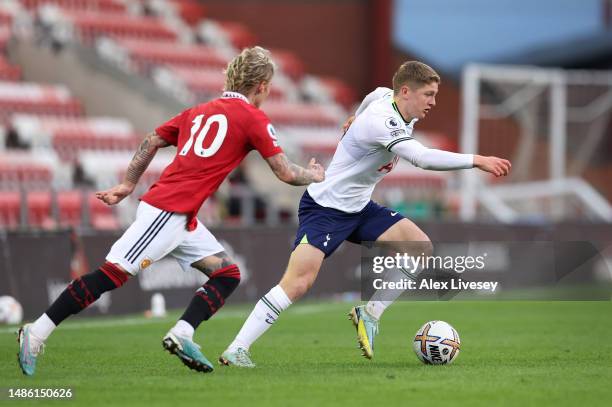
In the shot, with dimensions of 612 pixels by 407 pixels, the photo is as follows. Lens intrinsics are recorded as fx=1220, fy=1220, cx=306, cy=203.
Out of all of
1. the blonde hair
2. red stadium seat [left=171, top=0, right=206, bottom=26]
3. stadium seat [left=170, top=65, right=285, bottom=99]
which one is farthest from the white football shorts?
red stadium seat [left=171, top=0, right=206, bottom=26]

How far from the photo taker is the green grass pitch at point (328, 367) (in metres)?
7.19

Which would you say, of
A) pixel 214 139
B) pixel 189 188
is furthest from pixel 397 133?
pixel 189 188

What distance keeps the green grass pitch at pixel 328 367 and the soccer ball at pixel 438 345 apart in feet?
0.55

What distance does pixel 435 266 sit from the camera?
10.2 m

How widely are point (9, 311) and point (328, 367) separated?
5.53 meters

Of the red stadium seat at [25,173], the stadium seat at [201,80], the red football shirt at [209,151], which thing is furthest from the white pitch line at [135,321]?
the stadium seat at [201,80]

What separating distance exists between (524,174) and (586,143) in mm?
2271

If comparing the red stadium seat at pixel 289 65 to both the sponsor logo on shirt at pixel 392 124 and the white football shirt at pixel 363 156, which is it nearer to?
the white football shirt at pixel 363 156

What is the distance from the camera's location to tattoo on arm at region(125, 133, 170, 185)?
8.55 m

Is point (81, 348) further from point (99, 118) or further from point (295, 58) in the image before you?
point (295, 58)

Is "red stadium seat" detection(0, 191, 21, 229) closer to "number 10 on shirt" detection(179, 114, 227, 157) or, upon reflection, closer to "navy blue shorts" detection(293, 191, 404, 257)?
"navy blue shorts" detection(293, 191, 404, 257)

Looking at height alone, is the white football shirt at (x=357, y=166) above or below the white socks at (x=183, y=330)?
above

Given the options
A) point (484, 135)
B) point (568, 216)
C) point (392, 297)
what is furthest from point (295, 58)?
point (392, 297)

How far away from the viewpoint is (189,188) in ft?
26.7
